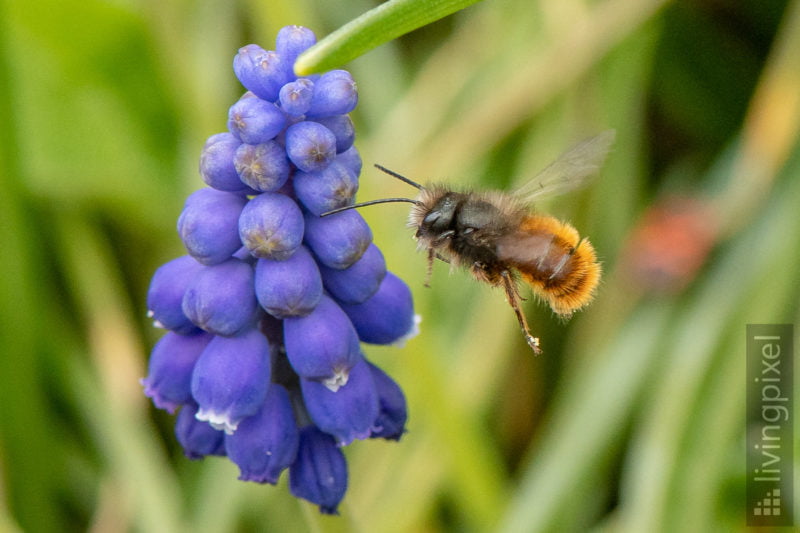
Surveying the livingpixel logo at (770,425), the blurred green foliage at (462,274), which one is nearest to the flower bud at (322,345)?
the blurred green foliage at (462,274)

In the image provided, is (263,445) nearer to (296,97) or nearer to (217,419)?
(217,419)

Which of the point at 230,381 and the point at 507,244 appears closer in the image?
the point at 230,381

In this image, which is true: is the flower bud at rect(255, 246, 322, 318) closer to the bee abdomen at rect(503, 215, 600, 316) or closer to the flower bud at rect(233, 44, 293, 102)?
the flower bud at rect(233, 44, 293, 102)

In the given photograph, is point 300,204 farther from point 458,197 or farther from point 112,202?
point 112,202

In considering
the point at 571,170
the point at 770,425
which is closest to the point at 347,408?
the point at 571,170

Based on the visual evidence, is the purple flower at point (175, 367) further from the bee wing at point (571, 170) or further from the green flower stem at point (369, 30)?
the bee wing at point (571, 170)

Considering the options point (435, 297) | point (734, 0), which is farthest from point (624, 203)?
point (734, 0)
